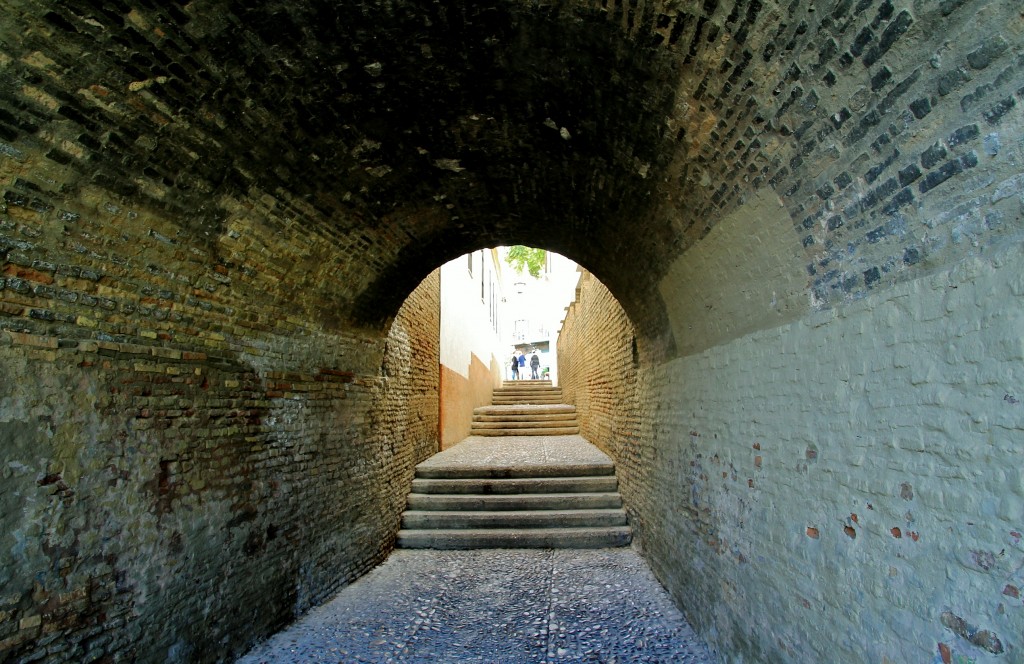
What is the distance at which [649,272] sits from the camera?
457 cm

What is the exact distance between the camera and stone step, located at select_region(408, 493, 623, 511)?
688cm

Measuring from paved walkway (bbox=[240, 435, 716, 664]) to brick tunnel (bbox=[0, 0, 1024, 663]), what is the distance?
30cm

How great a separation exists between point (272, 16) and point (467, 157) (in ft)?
5.49

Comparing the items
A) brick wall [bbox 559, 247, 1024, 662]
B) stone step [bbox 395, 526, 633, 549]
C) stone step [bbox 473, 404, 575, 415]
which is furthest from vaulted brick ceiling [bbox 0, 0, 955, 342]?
stone step [bbox 473, 404, 575, 415]

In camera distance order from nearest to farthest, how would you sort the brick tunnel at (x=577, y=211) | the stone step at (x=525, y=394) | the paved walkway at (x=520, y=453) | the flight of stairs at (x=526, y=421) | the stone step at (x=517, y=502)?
the brick tunnel at (x=577, y=211), the stone step at (x=517, y=502), the paved walkway at (x=520, y=453), the flight of stairs at (x=526, y=421), the stone step at (x=525, y=394)

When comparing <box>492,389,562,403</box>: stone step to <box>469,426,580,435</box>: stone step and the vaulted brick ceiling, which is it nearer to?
<box>469,426,580,435</box>: stone step

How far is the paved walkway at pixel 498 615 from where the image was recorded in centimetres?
382

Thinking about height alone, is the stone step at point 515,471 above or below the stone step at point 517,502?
above

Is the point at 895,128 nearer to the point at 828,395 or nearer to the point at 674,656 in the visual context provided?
the point at 828,395

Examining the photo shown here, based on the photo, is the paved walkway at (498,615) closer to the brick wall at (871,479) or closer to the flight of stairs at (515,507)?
the flight of stairs at (515,507)

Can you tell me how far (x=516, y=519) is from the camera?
6.62 meters

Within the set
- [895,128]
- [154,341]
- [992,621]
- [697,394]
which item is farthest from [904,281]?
[154,341]

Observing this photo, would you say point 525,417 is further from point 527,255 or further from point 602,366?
point 527,255

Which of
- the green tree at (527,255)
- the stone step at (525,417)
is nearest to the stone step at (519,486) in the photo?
the stone step at (525,417)
